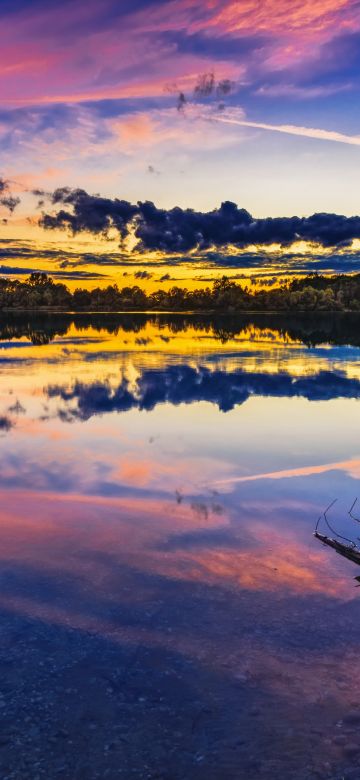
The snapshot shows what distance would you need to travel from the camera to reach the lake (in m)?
7.41

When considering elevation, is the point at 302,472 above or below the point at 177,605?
below

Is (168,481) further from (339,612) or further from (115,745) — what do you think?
(115,745)

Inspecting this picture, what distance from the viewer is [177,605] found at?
10.6 meters

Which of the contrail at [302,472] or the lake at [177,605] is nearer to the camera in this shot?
the lake at [177,605]

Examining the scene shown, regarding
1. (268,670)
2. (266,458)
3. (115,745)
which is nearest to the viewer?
(115,745)

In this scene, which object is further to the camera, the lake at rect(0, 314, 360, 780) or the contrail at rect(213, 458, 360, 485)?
the contrail at rect(213, 458, 360, 485)

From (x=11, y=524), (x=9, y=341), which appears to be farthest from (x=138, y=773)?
(x=9, y=341)

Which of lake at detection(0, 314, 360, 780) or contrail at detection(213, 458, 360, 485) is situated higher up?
lake at detection(0, 314, 360, 780)

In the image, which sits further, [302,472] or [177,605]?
[302,472]

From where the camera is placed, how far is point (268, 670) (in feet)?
29.0

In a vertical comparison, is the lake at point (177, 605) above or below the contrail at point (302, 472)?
above

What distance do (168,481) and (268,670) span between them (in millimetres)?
9647

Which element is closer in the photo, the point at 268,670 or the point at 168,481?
the point at 268,670

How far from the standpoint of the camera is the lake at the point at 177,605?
7.41 m
